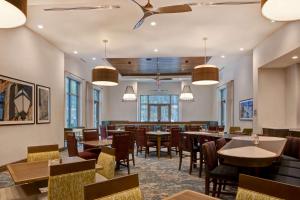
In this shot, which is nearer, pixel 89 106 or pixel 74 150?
pixel 74 150

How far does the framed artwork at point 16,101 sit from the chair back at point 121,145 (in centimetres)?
262

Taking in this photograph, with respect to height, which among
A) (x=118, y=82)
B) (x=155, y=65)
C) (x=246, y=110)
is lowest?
(x=246, y=110)

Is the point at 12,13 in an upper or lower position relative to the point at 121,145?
upper

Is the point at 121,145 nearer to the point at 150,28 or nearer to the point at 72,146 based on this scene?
the point at 72,146

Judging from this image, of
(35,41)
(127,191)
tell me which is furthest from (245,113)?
(127,191)

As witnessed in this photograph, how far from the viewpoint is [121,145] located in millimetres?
5570

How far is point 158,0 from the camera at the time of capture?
4.90 meters

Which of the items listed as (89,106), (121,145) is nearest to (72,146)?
(121,145)

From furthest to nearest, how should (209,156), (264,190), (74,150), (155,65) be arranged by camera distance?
(155,65)
(74,150)
(209,156)
(264,190)

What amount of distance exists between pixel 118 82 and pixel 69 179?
5.67 metres

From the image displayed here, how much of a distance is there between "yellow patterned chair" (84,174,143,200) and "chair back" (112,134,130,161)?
3796 millimetres

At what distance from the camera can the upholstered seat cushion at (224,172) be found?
10.1 feet

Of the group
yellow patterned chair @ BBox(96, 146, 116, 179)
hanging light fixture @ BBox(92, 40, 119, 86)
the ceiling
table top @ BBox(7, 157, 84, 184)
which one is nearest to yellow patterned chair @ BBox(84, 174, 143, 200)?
table top @ BBox(7, 157, 84, 184)

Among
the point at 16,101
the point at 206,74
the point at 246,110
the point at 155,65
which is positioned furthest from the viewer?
the point at 155,65
